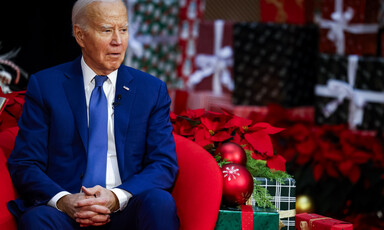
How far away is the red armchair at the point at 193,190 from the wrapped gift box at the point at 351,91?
2510 millimetres

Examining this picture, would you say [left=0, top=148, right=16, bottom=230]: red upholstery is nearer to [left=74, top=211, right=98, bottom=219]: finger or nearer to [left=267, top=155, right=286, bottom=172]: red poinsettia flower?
[left=74, top=211, right=98, bottom=219]: finger

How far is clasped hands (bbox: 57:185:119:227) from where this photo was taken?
Result: 1758mm

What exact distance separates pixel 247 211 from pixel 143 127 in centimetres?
48

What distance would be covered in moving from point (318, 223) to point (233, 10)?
2464 millimetres

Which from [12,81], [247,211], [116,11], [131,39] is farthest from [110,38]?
[131,39]

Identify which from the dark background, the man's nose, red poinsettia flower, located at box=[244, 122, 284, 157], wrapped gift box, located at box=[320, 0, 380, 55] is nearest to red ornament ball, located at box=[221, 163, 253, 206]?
red poinsettia flower, located at box=[244, 122, 284, 157]

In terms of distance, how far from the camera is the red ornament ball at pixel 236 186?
6.37ft

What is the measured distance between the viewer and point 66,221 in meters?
1.79

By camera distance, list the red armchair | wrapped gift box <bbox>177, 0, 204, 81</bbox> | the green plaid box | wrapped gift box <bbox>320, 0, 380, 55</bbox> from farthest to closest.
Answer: wrapped gift box <bbox>320, 0, 380, 55</bbox> → wrapped gift box <bbox>177, 0, 204, 81</bbox> → the green plaid box → the red armchair

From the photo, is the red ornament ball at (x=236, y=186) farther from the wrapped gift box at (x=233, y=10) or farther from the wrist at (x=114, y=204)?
the wrapped gift box at (x=233, y=10)

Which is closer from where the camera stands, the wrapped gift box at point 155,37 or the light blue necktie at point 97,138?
the light blue necktie at point 97,138

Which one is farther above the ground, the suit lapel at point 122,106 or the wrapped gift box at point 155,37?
the wrapped gift box at point 155,37

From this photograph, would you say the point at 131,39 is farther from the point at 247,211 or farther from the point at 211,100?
the point at 247,211

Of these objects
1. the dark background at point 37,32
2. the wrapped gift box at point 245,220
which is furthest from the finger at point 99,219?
the dark background at point 37,32
